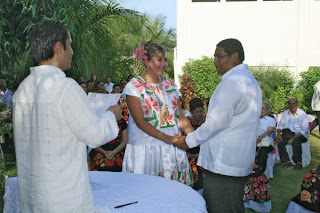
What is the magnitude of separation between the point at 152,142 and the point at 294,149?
17.7 feet

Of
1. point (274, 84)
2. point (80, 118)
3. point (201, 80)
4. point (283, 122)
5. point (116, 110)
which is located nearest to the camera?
point (80, 118)

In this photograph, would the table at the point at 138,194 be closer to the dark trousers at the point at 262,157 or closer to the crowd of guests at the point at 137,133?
the crowd of guests at the point at 137,133

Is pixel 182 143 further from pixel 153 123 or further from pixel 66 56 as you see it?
pixel 66 56

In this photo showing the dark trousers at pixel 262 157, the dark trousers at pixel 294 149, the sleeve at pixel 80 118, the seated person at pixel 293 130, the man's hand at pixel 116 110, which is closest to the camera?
the sleeve at pixel 80 118

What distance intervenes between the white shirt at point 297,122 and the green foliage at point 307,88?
931 cm

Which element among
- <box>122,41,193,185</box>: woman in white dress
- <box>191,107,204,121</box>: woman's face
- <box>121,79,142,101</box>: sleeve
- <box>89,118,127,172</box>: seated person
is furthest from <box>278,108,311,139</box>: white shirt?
<box>121,79,142,101</box>: sleeve

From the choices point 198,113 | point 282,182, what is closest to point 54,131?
point 198,113

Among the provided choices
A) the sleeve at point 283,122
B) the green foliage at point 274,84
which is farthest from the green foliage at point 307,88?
the sleeve at point 283,122

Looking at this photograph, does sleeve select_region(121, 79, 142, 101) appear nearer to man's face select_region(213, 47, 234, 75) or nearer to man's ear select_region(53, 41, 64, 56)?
man's face select_region(213, 47, 234, 75)

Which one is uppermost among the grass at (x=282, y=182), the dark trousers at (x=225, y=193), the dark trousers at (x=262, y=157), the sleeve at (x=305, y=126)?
the dark trousers at (x=225, y=193)

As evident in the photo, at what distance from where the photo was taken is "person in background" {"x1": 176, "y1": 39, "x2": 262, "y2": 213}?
2.55 meters

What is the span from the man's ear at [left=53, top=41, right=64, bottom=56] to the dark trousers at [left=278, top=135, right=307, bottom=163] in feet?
22.3

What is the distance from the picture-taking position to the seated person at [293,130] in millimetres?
7688

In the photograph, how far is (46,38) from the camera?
5.55ft
